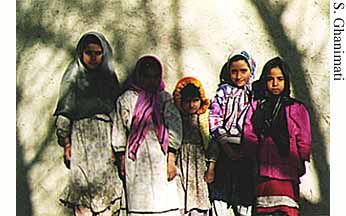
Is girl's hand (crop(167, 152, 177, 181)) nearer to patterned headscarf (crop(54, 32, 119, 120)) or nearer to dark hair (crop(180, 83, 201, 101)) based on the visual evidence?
dark hair (crop(180, 83, 201, 101))

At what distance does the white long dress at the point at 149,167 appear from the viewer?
7188 mm

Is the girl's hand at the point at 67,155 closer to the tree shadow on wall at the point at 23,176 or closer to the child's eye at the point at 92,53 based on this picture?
the tree shadow on wall at the point at 23,176

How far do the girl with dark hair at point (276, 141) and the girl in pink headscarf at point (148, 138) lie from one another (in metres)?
0.46

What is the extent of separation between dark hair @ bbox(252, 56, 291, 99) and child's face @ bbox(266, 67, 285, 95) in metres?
0.02

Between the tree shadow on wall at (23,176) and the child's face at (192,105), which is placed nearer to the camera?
the child's face at (192,105)

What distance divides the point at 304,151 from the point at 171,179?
0.80 meters

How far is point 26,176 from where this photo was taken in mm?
7426

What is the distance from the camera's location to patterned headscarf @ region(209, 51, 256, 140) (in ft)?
23.7

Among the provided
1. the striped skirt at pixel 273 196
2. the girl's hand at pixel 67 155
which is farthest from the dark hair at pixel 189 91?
the girl's hand at pixel 67 155

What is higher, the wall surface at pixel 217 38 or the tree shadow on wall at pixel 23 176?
the wall surface at pixel 217 38

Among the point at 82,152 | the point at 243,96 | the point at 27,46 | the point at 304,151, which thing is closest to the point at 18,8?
the point at 27,46

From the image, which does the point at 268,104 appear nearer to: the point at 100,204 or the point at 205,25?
the point at 205,25

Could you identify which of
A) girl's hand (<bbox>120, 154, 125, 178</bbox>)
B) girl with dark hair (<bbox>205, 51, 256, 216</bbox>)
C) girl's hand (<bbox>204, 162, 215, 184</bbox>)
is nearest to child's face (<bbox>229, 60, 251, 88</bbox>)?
girl with dark hair (<bbox>205, 51, 256, 216</bbox>)

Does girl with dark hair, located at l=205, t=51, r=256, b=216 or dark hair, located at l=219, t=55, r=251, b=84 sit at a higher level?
dark hair, located at l=219, t=55, r=251, b=84
